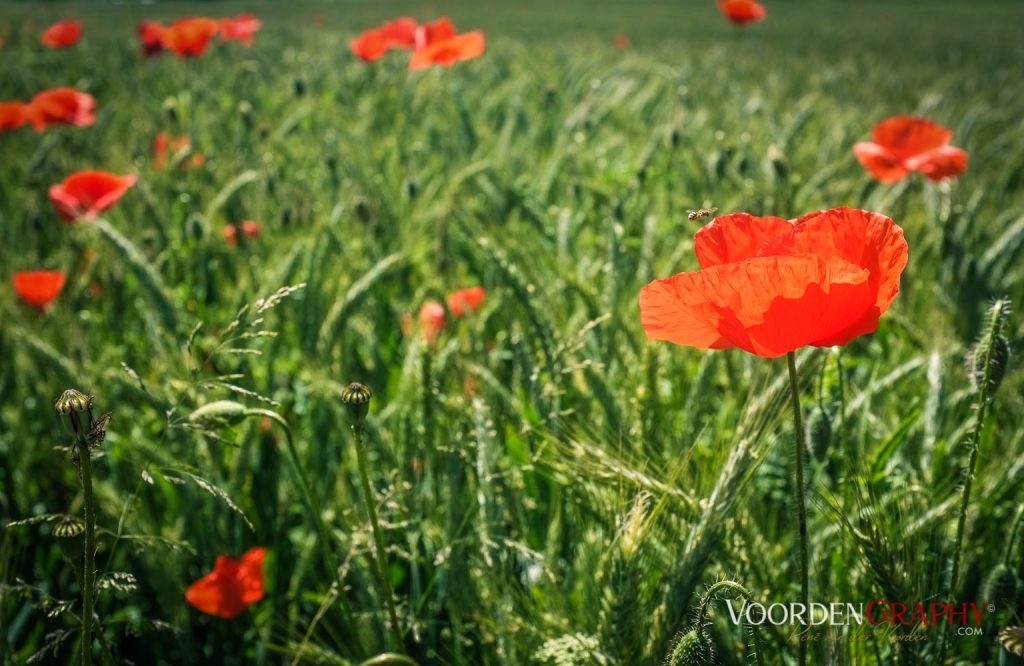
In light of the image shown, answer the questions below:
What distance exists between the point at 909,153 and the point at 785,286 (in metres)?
1.22

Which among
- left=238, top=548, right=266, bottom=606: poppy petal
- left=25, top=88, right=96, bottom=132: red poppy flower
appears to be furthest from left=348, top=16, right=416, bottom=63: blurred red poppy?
left=238, top=548, right=266, bottom=606: poppy petal

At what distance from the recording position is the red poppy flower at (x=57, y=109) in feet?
8.04

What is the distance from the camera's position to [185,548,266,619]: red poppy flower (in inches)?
42.7

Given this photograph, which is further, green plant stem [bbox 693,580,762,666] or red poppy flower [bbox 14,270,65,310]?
red poppy flower [bbox 14,270,65,310]

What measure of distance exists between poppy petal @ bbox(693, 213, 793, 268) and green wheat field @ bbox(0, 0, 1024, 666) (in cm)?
16

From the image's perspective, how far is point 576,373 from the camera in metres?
1.16

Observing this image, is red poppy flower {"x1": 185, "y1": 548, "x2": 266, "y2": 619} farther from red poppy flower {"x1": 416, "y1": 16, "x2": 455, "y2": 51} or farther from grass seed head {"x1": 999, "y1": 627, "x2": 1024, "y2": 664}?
red poppy flower {"x1": 416, "y1": 16, "x2": 455, "y2": 51}

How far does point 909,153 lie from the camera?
1.68m

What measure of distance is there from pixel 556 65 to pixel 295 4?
22299mm

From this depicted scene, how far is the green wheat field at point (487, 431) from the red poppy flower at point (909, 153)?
11 cm

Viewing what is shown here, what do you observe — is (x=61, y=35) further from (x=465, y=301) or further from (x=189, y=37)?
(x=465, y=301)

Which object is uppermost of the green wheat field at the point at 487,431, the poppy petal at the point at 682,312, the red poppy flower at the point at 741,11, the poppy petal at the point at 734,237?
the red poppy flower at the point at 741,11

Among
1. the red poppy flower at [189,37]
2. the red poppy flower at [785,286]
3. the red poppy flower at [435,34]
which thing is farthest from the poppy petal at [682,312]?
the red poppy flower at [189,37]

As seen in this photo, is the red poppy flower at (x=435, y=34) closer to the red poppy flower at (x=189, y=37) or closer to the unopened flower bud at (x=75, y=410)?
the red poppy flower at (x=189, y=37)
